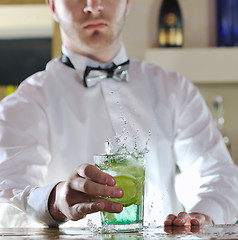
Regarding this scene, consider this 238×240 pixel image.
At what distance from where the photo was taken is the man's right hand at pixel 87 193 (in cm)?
90

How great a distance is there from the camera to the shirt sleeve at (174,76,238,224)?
149 centimetres

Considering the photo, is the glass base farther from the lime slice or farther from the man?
the man

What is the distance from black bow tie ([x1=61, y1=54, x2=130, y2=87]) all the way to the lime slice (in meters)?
0.85

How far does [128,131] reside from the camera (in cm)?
169

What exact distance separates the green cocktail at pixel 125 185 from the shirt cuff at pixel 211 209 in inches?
19.4

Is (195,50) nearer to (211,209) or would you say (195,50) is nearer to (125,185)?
(211,209)

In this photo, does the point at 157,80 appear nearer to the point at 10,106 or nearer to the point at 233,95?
the point at 10,106

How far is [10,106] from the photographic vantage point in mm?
1662

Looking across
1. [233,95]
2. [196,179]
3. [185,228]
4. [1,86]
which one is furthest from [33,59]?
[185,228]

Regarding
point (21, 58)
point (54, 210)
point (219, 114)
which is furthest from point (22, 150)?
point (21, 58)

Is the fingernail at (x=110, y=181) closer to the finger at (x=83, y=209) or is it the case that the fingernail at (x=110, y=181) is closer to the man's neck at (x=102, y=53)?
the finger at (x=83, y=209)

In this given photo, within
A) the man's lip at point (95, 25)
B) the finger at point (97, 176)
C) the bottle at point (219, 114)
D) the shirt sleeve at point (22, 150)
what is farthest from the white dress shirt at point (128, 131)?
the bottle at point (219, 114)

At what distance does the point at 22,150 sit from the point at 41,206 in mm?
396

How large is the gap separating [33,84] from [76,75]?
5.8 inches
